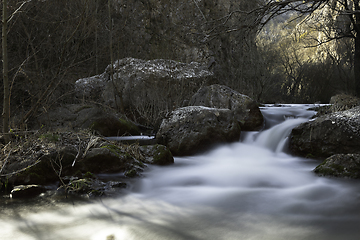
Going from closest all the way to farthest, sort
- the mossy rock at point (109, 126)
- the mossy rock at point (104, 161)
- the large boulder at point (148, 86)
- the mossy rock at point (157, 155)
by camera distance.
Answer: the mossy rock at point (104, 161), the mossy rock at point (157, 155), the mossy rock at point (109, 126), the large boulder at point (148, 86)

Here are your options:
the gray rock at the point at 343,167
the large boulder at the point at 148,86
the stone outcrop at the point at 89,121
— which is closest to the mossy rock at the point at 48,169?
the stone outcrop at the point at 89,121

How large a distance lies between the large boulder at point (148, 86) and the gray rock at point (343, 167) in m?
6.09

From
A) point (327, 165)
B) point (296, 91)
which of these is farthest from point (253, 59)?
point (327, 165)

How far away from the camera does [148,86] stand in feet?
35.3

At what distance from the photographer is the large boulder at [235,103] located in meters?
8.88

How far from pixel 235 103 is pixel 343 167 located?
486cm

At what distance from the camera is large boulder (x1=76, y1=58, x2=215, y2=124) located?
1039 centimetres

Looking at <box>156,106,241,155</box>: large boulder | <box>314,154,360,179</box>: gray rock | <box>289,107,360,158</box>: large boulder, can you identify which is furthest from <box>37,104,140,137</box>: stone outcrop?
<box>314,154,360,179</box>: gray rock

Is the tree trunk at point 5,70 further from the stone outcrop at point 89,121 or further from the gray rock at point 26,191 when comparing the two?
the stone outcrop at point 89,121

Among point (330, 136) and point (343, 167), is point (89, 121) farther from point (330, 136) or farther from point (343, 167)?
point (343, 167)

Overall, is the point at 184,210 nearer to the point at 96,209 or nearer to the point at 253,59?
the point at 96,209

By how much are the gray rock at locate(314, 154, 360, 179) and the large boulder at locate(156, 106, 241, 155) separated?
9.37ft

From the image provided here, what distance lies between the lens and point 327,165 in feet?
16.0

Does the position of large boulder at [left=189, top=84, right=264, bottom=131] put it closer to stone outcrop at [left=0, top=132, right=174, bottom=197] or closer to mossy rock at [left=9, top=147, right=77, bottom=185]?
stone outcrop at [left=0, top=132, right=174, bottom=197]
